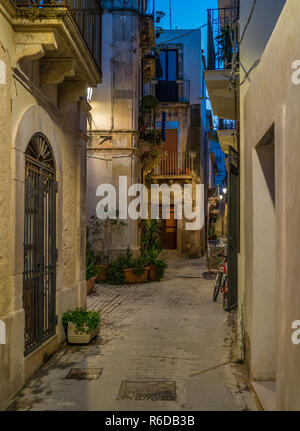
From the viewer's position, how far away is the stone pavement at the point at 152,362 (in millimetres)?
4672

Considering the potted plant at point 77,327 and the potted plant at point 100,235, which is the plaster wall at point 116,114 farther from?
the potted plant at point 77,327

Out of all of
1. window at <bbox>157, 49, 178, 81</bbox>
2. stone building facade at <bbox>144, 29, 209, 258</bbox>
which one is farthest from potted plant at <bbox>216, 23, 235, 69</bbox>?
window at <bbox>157, 49, 178, 81</bbox>

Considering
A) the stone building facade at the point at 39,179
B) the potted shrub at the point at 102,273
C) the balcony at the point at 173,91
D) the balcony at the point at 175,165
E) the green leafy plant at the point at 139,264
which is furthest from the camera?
the balcony at the point at 173,91

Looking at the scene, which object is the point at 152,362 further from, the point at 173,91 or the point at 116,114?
the point at 173,91

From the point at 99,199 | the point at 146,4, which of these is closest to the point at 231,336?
the point at 99,199

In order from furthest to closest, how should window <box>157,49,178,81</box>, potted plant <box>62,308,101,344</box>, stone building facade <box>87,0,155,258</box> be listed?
window <box>157,49,178,81</box> < stone building facade <box>87,0,155,258</box> < potted plant <box>62,308,101,344</box>

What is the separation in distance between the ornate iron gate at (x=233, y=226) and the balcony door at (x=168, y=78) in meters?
17.6

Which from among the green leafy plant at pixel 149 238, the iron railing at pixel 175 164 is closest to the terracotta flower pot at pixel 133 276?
the green leafy plant at pixel 149 238

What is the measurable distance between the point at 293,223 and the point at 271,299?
2.09m

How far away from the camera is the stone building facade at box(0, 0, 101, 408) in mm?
4711

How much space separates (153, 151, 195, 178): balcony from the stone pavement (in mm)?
12351

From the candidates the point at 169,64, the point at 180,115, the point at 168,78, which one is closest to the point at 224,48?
the point at 180,115

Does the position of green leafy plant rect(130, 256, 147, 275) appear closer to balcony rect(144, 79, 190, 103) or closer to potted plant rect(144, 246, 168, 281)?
potted plant rect(144, 246, 168, 281)

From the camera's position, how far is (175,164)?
23.0 meters
